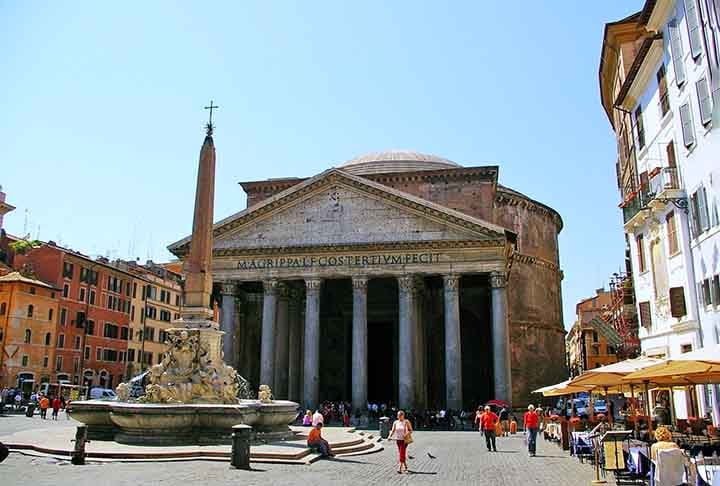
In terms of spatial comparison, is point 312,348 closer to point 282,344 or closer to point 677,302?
point 282,344

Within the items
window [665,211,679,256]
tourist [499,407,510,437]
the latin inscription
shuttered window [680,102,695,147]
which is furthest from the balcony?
the latin inscription

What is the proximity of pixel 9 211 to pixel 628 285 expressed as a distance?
37017mm

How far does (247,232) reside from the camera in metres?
28.5

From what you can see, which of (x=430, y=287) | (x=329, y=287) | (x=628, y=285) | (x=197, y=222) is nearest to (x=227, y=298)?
(x=329, y=287)

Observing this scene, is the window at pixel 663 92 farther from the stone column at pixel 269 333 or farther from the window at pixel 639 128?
the stone column at pixel 269 333

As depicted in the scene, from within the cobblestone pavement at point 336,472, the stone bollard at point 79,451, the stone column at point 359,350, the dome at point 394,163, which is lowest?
the cobblestone pavement at point 336,472

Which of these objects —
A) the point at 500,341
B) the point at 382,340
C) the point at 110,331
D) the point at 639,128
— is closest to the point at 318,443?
the point at 639,128

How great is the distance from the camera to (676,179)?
52.2 ft

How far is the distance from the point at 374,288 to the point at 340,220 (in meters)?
6.64

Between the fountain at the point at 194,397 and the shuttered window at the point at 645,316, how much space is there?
429 inches

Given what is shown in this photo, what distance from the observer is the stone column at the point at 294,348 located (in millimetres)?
29875

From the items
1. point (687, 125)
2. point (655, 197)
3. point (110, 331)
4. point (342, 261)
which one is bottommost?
point (110, 331)

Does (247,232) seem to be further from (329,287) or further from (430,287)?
(430,287)

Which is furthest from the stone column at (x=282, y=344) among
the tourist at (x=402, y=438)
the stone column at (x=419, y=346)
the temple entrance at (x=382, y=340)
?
the tourist at (x=402, y=438)
